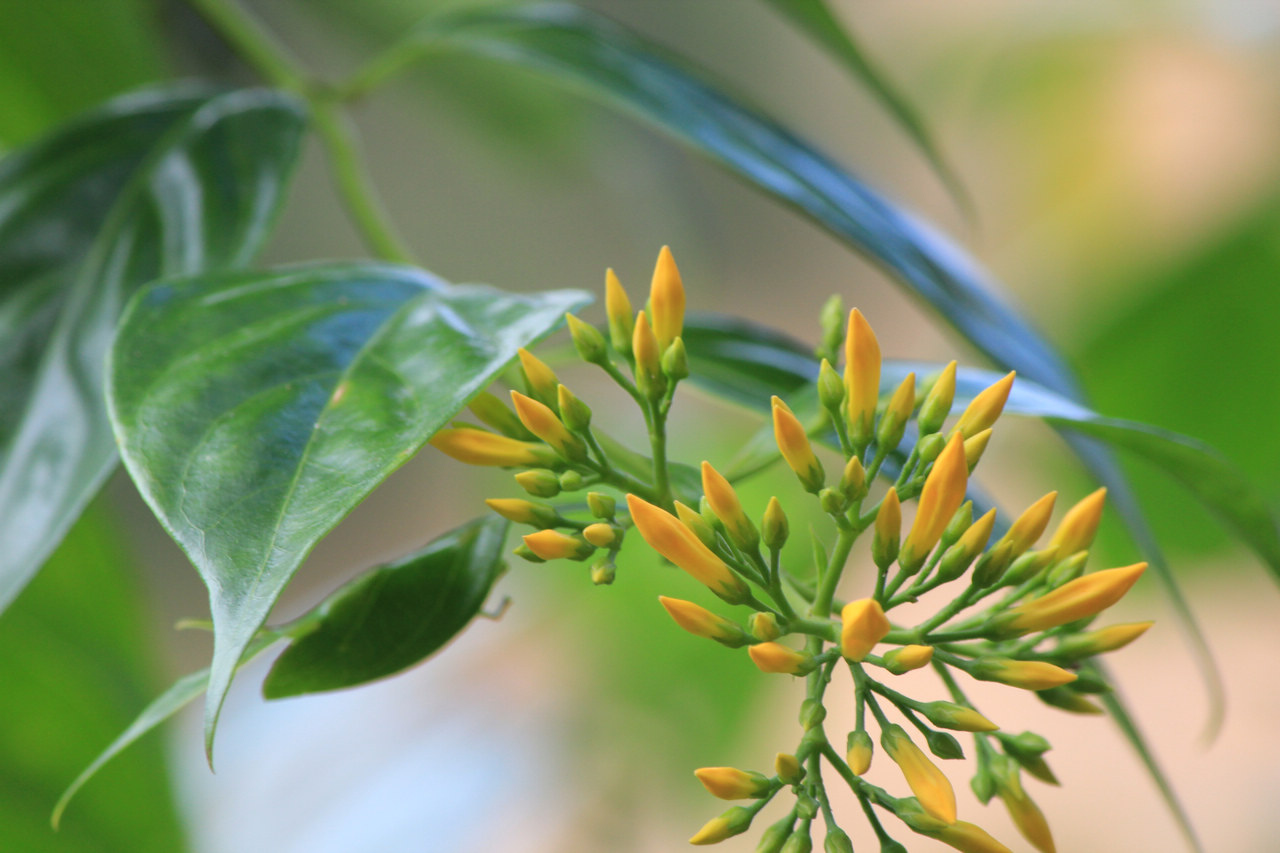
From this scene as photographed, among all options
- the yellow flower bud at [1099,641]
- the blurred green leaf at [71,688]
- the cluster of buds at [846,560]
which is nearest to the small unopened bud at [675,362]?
the cluster of buds at [846,560]

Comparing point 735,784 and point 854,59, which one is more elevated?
point 854,59

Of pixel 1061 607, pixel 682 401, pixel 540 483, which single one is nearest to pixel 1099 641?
pixel 1061 607


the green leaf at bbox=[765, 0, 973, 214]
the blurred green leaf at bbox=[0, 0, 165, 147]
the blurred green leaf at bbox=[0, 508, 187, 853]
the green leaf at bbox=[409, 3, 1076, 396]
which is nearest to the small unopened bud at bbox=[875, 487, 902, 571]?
the green leaf at bbox=[409, 3, 1076, 396]

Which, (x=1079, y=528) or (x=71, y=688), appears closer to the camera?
(x=1079, y=528)

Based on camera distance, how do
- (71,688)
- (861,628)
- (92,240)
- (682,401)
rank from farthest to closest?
(682,401) < (71,688) < (92,240) < (861,628)

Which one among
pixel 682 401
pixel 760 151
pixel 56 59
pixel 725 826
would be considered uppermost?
pixel 682 401

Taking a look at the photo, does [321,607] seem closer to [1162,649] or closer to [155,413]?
[155,413]

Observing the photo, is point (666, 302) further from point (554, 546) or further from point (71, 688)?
point (71, 688)
